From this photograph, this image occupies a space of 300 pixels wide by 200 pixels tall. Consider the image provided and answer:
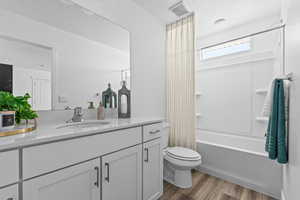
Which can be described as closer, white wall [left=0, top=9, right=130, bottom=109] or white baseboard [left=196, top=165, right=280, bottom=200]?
white wall [left=0, top=9, right=130, bottom=109]

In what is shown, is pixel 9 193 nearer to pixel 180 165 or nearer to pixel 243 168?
pixel 180 165

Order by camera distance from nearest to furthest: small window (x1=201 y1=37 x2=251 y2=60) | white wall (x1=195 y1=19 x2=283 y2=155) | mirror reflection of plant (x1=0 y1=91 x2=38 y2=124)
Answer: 1. mirror reflection of plant (x1=0 y1=91 x2=38 y2=124)
2. white wall (x1=195 y1=19 x2=283 y2=155)
3. small window (x1=201 y1=37 x2=251 y2=60)

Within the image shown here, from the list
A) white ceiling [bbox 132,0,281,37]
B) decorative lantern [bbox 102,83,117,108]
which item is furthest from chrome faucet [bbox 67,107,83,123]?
white ceiling [bbox 132,0,281,37]

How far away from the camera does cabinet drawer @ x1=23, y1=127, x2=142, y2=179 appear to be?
652mm

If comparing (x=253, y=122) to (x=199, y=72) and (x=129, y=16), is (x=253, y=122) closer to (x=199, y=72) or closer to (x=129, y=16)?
(x=199, y=72)

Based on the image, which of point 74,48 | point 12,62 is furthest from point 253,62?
point 12,62

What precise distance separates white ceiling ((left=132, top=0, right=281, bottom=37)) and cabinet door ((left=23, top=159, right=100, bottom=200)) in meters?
2.05

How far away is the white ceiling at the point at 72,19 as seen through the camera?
1.06 m

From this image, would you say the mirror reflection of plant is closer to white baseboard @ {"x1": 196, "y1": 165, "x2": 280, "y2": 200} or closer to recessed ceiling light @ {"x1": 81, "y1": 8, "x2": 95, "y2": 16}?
recessed ceiling light @ {"x1": 81, "y1": 8, "x2": 95, "y2": 16}

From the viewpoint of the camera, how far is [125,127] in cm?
111

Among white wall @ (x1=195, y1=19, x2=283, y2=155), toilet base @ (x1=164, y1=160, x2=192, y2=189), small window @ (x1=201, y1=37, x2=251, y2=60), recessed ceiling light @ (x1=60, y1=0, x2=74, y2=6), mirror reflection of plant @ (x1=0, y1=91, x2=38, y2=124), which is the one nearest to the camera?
mirror reflection of plant @ (x1=0, y1=91, x2=38, y2=124)

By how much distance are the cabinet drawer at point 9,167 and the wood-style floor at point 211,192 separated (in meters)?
1.42

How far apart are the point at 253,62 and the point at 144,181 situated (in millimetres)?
2556

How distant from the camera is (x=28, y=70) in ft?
3.56
